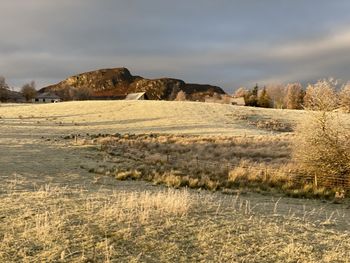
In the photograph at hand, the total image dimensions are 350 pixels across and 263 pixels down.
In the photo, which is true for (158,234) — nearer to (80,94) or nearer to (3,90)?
A: (3,90)

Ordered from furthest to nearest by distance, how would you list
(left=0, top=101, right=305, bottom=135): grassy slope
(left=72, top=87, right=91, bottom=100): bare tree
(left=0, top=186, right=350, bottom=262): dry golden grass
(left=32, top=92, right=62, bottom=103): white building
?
(left=32, top=92, right=62, bottom=103): white building → (left=72, top=87, right=91, bottom=100): bare tree → (left=0, top=101, right=305, bottom=135): grassy slope → (left=0, top=186, right=350, bottom=262): dry golden grass

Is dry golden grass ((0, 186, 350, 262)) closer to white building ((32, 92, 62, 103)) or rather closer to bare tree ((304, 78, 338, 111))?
bare tree ((304, 78, 338, 111))

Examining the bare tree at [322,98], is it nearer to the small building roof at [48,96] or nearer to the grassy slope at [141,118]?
the grassy slope at [141,118]

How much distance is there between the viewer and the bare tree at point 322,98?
76.6ft

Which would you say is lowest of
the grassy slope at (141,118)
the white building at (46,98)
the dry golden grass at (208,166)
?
the dry golden grass at (208,166)

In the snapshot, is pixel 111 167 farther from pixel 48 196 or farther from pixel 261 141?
pixel 261 141

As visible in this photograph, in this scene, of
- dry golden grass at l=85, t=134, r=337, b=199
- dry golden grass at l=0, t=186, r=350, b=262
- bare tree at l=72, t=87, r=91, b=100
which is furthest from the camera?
bare tree at l=72, t=87, r=91, b=100

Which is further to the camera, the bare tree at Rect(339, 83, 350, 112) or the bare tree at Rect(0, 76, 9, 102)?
the bare tree at Rect(0, 76, 9, 102)

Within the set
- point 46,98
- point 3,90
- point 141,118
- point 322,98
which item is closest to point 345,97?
point 322,98

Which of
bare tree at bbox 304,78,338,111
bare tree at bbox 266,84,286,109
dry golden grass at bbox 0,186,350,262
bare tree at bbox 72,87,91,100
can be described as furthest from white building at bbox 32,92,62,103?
dry golden grass at bbox 0,186,350,262

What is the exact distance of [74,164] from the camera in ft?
86.8

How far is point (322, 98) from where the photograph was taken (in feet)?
77.3

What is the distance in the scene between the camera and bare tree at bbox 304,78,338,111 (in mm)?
23359

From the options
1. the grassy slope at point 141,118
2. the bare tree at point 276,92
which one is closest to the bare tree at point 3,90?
the grassy slope at point 141,118
